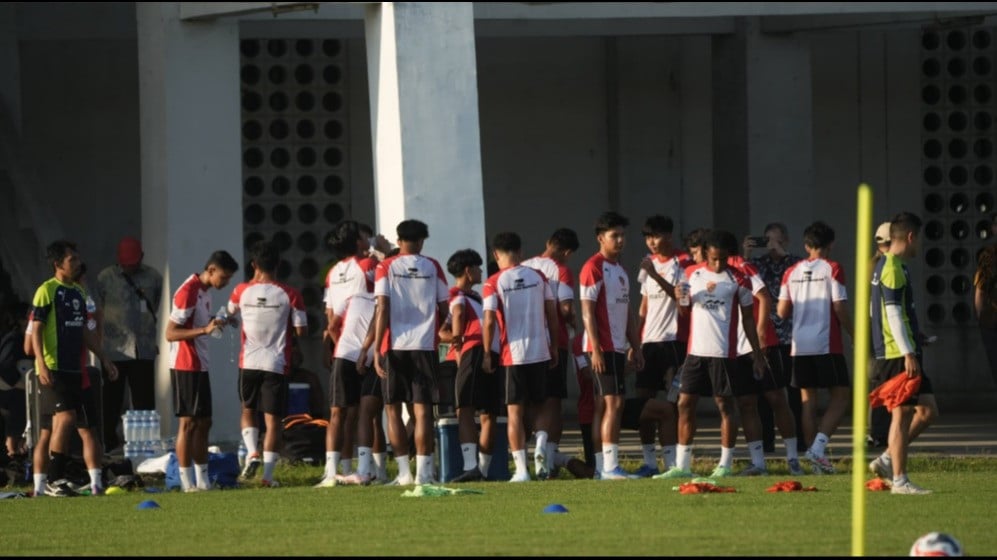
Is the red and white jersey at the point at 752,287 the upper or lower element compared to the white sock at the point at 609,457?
upper

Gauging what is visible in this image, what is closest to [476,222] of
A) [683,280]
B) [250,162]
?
[683,280]

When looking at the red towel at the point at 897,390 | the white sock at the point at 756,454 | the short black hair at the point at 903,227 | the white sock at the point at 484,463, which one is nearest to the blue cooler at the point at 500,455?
the white sock at the point at 484,463

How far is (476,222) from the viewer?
17.9 m

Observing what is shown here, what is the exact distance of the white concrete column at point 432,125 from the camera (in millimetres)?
17766

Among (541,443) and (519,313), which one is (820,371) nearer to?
(541,443)

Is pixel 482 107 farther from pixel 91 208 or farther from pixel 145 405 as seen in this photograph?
pixel 145 405

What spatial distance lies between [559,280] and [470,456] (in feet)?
5.06

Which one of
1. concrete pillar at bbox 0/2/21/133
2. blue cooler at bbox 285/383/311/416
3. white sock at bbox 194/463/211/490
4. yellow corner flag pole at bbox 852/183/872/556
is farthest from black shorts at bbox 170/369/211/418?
concrete pillar at bbox 0/2/21/133

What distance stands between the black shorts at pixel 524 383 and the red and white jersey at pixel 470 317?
1.04ft

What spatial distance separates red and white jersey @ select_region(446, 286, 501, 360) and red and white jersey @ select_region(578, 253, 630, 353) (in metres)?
0.75

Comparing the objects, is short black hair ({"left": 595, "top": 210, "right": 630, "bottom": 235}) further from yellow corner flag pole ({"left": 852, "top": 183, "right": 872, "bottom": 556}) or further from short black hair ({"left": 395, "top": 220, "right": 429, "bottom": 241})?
yellow corner flag pole ({"left": 852, "top": 183, "right": 872, "bottom": 556})

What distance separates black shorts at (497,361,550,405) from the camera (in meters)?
15.2

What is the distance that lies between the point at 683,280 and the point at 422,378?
2438mm

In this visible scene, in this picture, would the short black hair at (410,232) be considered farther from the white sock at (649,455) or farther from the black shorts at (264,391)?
the white sock at (649,455)
